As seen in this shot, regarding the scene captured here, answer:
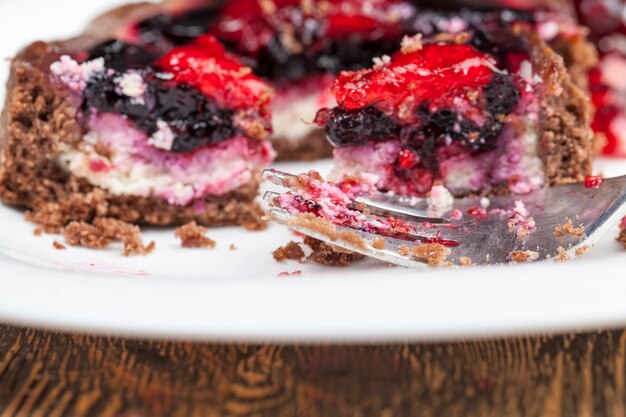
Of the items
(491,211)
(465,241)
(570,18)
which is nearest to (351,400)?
(465,241)

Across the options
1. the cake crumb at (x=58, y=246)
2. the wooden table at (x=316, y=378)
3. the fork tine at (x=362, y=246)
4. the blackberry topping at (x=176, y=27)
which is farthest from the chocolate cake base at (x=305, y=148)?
the wooden table at (x=316, y=378)

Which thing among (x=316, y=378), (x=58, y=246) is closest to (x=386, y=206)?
(x=316, y=378)

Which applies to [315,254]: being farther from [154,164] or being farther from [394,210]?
[154,164]

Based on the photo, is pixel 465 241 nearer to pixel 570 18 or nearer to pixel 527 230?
pixel 527 230

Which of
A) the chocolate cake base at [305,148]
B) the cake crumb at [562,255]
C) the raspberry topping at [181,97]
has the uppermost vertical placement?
the chocolate cake base at [305,148]

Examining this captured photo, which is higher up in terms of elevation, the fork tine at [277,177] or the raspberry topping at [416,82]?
the raspberry topping at [416,82]

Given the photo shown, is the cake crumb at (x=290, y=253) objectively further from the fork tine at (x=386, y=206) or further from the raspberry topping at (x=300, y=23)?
the raspberry topping at (x=300, y=23)
